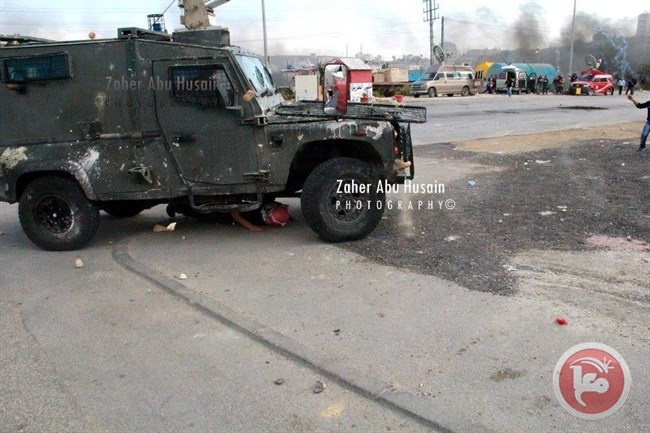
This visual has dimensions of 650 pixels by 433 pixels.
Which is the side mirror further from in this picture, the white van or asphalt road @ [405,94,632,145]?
the white van

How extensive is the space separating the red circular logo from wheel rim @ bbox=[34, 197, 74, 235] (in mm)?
5313

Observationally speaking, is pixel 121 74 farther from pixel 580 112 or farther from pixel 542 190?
pixel 580 112

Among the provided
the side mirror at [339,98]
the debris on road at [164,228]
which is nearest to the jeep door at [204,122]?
the side mirror at [339,98]

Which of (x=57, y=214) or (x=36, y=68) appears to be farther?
(x=57, y=214)

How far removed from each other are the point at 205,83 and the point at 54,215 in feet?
7.62

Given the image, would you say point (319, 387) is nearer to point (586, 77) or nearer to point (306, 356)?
point (306, 356)

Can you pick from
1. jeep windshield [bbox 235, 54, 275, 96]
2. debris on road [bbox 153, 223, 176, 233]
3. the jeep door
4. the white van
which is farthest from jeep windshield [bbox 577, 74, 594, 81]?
the jeep door

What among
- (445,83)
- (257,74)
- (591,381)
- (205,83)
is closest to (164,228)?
(205,83)

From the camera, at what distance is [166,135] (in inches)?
245

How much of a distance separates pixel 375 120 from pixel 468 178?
4172mm

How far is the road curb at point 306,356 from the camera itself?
10.7 ft

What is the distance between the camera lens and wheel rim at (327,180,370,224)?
6262mm

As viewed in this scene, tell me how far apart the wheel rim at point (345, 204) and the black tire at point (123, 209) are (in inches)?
110

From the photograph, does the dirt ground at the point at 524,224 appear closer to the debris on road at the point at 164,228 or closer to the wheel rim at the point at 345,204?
the wheel rim at the point at 345,204
